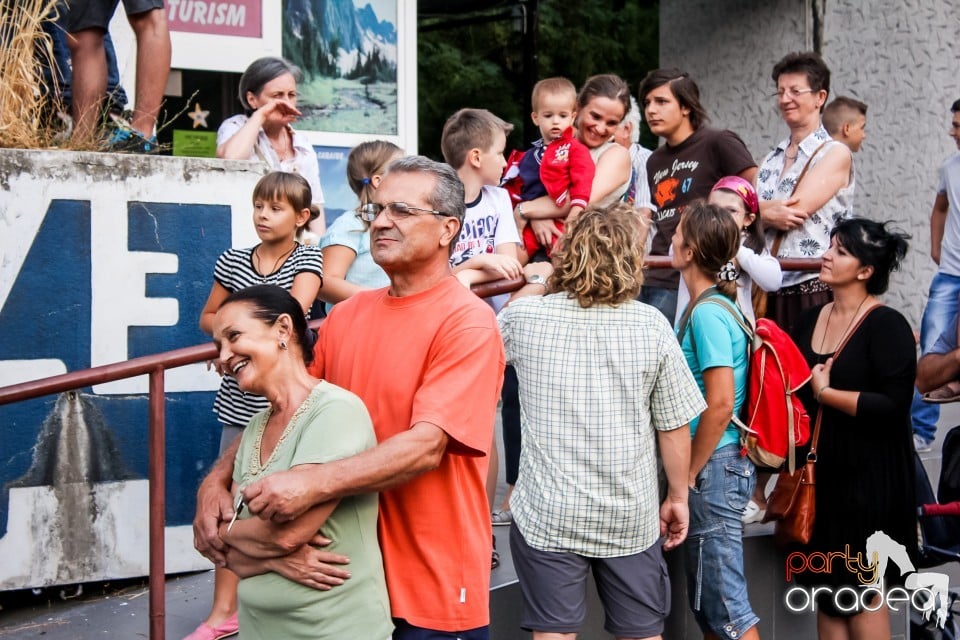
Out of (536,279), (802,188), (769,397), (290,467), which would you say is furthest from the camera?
(802,188)

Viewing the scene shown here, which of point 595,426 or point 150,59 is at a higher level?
point 150,59

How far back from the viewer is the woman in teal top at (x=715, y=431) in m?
4.12

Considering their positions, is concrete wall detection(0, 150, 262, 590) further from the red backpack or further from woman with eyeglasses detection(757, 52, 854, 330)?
woman with eyeglasses detection(757, 52, 854, 330)

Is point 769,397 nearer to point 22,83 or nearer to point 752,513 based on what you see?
point 752,513

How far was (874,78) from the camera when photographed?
31.1 ft

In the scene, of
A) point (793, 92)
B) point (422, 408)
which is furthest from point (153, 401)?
point (793, 92)

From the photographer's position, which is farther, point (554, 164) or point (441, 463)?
point (554, 164)

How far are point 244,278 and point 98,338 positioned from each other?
1.10 m

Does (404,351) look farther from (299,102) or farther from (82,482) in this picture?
(299,102)

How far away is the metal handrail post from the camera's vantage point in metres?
3.86

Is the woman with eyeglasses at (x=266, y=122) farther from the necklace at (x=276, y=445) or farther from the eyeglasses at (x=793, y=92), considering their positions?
the necklace at (x=276, y=445)

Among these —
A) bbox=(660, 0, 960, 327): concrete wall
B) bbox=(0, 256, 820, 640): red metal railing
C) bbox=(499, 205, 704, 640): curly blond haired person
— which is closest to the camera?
bbox=(499, 205, 704, 640): curly blond haired person

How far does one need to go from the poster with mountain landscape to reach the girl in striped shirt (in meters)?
4.05

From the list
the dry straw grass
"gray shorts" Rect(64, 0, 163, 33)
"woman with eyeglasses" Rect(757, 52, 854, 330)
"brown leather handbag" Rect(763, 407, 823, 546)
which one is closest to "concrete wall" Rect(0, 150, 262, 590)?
the dry straw grass
